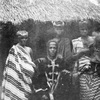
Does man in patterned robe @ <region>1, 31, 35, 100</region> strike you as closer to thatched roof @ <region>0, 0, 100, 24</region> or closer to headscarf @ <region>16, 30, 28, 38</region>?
headscarf @ <region>16, 30, 28, 38</region>

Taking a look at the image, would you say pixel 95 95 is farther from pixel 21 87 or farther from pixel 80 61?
pixel 21 87

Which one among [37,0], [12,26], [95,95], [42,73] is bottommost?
[95,95]

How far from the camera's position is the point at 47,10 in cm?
553

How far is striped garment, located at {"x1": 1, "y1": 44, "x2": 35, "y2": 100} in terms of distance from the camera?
5289 mm

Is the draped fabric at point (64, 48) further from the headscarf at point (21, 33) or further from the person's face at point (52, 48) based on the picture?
the headscarf at point (21, 33)

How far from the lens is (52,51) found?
17.6 feet

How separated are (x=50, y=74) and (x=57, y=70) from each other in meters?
0.14

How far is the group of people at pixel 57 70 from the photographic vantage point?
530 centimetres

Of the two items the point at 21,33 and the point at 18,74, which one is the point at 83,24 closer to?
the point at 21,33

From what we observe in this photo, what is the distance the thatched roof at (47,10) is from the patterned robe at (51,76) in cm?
73

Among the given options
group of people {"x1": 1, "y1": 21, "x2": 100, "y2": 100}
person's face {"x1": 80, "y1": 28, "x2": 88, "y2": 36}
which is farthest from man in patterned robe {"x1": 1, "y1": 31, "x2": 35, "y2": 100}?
person's face {"x1": 80, "y1": 28, "x2": 88, "y2": 36}

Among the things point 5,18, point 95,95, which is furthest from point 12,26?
point 95,95

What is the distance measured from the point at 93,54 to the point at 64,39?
0.58 metres

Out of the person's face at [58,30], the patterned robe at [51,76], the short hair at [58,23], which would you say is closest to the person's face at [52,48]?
the patterned robe at [51,76]
